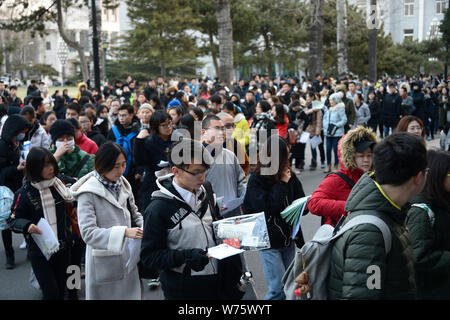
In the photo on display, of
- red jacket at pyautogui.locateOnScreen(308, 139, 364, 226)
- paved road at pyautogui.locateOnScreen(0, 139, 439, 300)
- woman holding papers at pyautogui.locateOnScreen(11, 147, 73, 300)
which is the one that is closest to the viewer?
red jacket at pyautogui.locateOnScreen(308, 139, 364, 226)

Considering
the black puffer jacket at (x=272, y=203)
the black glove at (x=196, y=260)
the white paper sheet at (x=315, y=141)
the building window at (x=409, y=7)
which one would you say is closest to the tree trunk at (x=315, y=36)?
the white paper sheet at (x=315, y=141)

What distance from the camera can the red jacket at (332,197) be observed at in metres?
4.51

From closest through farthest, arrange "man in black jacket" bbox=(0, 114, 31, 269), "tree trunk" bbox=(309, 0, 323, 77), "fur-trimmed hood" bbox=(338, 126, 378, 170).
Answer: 1. "fur-trimmed hood" bbox=(338, 126, 378, 170)
2. "man in black jacket" bbox=(0, 114, 31, 269)
3. "tree trunk" bbox=(309, 0, 323, 77)

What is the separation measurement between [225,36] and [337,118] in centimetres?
843

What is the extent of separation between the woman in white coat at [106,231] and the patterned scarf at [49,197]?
2.84ft

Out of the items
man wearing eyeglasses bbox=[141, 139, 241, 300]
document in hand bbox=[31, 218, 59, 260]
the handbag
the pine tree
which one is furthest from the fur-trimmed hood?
the pine tree

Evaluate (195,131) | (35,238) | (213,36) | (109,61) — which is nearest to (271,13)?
(213,36)

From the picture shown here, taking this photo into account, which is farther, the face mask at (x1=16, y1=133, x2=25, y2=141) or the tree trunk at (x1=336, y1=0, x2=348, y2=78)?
the tree trunk at (x1=336, y1=0, x2=348, y2=78)

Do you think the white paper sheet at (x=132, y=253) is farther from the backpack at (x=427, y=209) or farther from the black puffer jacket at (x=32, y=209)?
the backpack at (x=427, y=209)

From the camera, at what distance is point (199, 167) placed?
3404mm

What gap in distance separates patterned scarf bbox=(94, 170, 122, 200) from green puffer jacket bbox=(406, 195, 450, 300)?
228 centimetres

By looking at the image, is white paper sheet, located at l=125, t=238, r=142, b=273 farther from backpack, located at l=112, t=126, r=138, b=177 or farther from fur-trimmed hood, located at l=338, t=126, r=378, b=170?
backpack, located at l=112, t=126, r=138, b=177

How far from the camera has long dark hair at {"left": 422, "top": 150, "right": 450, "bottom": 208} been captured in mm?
3428
